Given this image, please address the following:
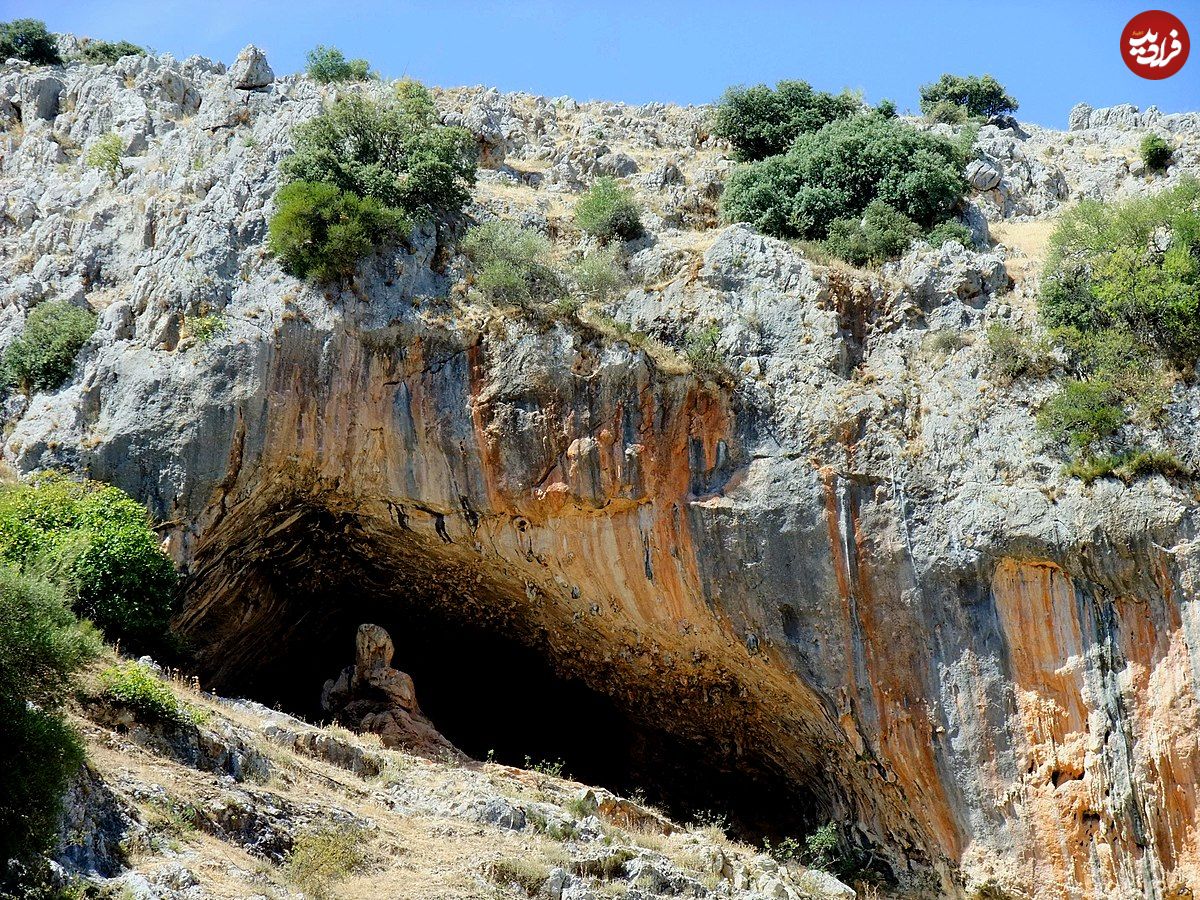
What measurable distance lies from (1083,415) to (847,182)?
8265 millimetres

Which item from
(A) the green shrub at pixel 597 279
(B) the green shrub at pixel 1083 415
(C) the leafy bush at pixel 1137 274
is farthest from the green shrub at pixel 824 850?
(A) the green shrub at pixel 597 279

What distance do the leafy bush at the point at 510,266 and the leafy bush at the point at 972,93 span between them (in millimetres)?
23793

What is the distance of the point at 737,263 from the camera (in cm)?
2166

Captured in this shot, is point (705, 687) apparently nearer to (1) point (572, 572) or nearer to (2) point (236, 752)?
(1) point (572, 572)

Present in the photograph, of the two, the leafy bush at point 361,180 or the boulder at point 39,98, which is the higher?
the boulder at point 39,98

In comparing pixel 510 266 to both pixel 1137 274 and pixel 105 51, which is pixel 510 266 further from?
pixel 105 51

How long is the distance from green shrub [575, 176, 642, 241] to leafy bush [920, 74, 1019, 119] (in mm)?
21239

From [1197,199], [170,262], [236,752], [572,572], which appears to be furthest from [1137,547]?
[170,262]

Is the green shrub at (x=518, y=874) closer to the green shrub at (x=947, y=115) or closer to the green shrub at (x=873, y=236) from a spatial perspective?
the green shrub at (x=873, y=236)

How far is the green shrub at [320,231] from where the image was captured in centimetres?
2050

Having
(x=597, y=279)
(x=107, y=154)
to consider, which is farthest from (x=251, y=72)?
(x=597, y=279)

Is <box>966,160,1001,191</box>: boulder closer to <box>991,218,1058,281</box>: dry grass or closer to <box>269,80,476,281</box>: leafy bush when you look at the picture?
<box>991,218,1058,281</box>: dry grass

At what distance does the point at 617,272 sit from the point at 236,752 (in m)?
11.1

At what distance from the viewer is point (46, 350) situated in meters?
20.3
